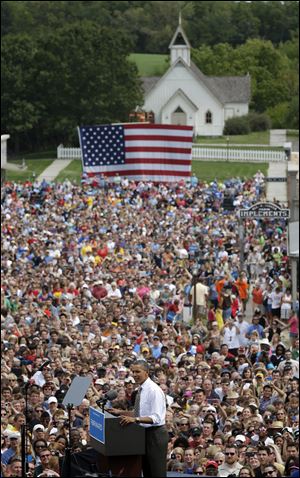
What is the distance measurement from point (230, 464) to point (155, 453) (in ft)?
13.6

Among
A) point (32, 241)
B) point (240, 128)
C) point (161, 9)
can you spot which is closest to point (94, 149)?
point (32, 241)

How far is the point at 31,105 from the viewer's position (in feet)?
275

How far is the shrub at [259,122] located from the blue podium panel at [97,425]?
87282mm

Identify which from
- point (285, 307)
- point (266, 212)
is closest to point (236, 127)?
point (266, 212)

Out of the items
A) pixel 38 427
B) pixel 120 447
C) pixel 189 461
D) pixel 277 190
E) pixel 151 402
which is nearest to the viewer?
pixel 120 447

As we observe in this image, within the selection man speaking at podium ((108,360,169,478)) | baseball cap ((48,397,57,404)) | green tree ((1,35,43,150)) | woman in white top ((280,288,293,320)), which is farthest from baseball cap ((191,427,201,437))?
green tree ((1,35,43,150))

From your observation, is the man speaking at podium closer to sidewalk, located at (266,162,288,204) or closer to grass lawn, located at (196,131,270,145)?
sidewalk, located at (266,162,288,204)

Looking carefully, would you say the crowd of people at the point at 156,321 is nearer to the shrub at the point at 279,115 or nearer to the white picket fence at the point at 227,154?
the white picket fence at the point at 227,154

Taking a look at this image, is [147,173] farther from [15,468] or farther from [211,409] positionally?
[15,468]

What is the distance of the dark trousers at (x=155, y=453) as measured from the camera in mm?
11766

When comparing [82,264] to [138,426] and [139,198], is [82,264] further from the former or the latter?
[138,426]

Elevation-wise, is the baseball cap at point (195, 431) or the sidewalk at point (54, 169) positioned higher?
the sidewalk at point (54, 169)

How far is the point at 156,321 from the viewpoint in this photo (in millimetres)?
27250

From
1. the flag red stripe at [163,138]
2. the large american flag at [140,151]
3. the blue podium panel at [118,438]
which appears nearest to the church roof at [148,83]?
the large american flag at [140,151]
